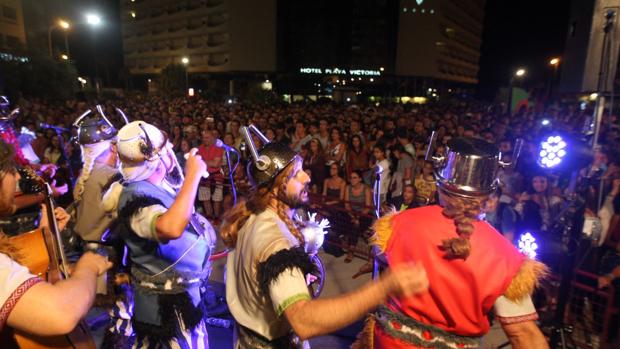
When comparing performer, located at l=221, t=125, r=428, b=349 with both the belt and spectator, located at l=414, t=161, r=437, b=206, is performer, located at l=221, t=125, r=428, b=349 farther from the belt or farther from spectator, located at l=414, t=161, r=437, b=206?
spectator, located at l=414, t=161, r=437, b=206

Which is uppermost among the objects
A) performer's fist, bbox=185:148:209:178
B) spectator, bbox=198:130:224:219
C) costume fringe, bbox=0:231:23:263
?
performer's fist, bbox=185:148:209:178

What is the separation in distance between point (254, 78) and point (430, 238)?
67.5m

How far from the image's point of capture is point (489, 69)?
301 ft

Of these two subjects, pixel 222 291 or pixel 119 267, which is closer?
pixel 119 267

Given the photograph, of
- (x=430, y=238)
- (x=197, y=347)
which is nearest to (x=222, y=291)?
(x=197, y=347)

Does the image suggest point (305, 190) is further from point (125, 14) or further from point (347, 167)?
point (125, 14)

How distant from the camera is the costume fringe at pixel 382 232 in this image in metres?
1.97

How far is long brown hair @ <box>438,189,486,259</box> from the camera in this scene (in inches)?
67.0

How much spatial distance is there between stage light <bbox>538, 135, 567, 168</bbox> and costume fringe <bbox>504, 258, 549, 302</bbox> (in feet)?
8.69

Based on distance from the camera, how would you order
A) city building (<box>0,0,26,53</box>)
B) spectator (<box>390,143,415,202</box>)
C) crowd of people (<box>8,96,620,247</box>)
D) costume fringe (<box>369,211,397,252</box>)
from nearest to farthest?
costume fringe (<box>369,211,397,252</box>) → crowd of people (<box>8,96,620,247</box>) → spectator (<box>390,143,415,202</box>) → city building (<box>0,0,26,53</box>)

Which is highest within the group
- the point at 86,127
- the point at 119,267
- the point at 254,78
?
the point at 254,78

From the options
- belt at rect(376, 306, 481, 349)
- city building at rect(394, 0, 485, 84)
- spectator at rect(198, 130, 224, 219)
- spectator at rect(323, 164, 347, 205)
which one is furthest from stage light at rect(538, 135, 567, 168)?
city building at rect(394, 0, 485, 84)

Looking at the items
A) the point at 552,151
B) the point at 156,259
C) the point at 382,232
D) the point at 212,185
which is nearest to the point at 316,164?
the point at 212,185

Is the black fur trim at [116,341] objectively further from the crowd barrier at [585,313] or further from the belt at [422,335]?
the crowd barrier at [585,313]
